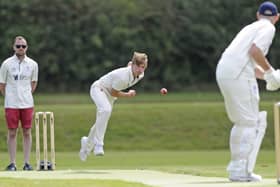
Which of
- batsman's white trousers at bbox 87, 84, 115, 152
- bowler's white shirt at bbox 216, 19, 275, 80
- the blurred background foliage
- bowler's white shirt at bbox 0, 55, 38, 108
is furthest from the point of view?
the blurred background foliage

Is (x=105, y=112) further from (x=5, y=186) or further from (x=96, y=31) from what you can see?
(x=96, y=31)

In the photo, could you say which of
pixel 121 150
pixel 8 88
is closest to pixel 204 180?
pixel 8 88

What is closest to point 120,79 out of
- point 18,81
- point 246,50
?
point 18,81

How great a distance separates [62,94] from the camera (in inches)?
1647

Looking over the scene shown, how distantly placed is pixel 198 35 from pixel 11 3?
24.5 feet

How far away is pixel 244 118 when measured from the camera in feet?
36.2

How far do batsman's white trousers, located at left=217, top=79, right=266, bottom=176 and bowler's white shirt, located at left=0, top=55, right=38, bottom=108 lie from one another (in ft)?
14.0

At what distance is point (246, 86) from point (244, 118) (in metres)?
0.30

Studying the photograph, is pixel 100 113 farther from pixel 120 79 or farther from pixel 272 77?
pixel 272 77

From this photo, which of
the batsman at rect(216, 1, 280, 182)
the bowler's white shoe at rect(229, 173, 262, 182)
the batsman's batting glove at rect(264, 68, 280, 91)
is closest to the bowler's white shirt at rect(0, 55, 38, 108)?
the batsman at rect(216, 1, 280, 182)

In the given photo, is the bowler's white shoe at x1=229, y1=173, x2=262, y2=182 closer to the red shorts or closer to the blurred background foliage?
the red shorts

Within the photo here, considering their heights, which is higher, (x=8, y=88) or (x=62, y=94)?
(x=8, y=88)

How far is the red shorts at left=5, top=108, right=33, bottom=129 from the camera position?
14.8 meters

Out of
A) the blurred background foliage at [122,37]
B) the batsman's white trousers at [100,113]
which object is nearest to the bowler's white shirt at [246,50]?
the batsman's white trousers at [100,113]
